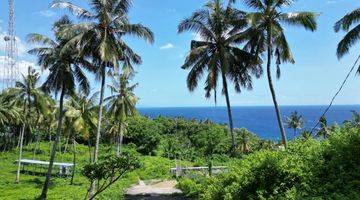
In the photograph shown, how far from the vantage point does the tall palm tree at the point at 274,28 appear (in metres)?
23.8

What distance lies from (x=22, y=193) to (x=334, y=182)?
→ 31.4 m

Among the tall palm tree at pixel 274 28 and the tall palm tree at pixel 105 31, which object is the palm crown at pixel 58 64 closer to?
the tall palm tree at pixel 105 31

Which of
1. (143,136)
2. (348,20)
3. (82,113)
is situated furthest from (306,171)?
(143,136)

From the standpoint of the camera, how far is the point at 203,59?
27422 mm

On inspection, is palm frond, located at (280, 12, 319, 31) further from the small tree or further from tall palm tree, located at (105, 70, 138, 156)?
tall palm tree, located at (105, 70, 138, 156)

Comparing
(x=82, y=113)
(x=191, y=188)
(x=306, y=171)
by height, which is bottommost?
(x=191, y=188)

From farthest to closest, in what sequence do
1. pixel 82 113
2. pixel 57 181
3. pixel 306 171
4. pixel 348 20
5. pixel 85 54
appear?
pixel 57 181
pixel 82 113
pixel 85 54
pixel 348 20
pixel 306 171

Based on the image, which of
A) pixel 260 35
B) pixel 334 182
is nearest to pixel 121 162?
pixel 260 35

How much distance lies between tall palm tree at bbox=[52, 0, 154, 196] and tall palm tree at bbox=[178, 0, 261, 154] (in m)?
3.04

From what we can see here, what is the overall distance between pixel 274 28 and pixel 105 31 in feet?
32.5

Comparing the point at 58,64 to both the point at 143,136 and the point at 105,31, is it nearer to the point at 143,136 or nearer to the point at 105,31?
the point at 105,31

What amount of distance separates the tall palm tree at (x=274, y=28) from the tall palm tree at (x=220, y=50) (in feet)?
4.48

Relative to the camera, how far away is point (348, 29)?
2272cm

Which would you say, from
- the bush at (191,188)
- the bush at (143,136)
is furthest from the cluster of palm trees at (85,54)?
the bush at (143,136)
